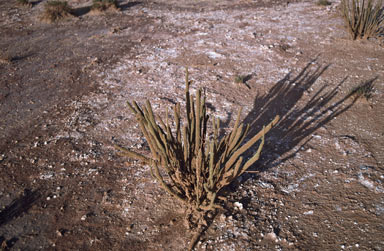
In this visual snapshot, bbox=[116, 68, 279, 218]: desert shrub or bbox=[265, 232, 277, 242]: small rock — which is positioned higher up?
bbox=[116, 68, 279, 218]: desert shrub

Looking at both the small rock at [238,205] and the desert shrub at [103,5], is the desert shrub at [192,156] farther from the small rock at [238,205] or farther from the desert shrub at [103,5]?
the desert shrub at [103,5]

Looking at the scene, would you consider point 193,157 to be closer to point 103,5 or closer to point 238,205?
point 238,205

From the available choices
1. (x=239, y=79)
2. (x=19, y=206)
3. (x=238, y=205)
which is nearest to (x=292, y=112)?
(x=239, y=79)

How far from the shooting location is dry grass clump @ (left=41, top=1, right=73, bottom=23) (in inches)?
322

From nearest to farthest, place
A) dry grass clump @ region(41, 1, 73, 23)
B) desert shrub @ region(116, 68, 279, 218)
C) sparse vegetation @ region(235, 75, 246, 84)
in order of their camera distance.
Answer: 1. desert shrub @ region(116, 68, 279, 218)
2. sparse vegetation @ region(235, 75, 246, 84)
3. dry grass clump @ region(41, 1, 73, 23)

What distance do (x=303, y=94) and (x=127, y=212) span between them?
3288 millimetres

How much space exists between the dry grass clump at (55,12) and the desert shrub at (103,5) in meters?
0.72

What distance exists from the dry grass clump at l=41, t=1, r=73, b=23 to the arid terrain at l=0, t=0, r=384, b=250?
1.29 feet

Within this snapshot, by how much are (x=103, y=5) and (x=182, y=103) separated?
5.77 meters

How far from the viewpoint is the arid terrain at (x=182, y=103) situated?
107 inches

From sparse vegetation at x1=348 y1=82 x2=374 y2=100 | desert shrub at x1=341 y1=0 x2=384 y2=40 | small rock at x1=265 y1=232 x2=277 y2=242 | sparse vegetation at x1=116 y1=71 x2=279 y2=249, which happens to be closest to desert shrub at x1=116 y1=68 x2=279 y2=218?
sparse vegetation at x1=116 y1=71 x2=279 y2=249

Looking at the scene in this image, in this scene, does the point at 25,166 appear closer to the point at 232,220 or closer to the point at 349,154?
the point at 232,220

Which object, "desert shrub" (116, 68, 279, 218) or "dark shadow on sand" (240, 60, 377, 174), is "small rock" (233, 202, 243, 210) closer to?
"desert shrub" (116, 68, 279, 218)

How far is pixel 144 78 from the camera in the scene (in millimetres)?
5309
